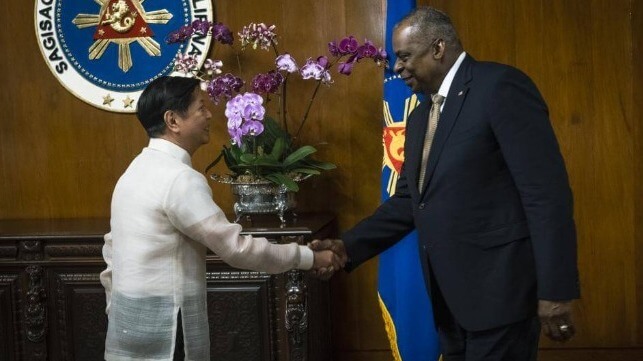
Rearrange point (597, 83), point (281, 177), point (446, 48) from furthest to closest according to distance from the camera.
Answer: point (597, 83) → point (281, 177) → point (446, 48)

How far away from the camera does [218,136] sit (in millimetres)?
3725

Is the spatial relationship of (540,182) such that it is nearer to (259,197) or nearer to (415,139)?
(415,139)

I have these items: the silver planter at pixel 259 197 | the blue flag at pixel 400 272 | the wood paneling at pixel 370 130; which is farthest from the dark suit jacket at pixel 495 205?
the wood paneling at pixel 370 130

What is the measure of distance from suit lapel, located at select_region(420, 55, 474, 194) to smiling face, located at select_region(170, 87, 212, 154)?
25.6 inches

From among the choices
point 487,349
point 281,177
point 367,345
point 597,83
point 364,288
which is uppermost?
point 597,83

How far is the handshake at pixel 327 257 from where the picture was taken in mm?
2361

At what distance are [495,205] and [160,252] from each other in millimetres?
872

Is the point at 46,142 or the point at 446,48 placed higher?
the point at 446,48

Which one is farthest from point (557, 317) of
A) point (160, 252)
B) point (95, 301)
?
point (95, 301)

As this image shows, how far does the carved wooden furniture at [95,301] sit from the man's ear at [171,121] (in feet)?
3.44

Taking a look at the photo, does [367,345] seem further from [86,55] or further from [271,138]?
[86,55]

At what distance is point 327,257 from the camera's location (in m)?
2.38

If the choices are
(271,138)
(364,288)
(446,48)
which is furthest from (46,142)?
(446,48)

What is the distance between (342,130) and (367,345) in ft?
3.54
